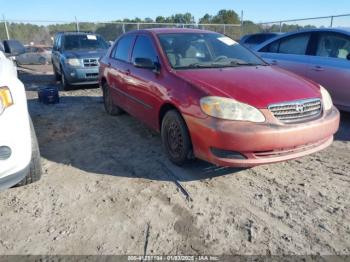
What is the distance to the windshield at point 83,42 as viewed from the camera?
9844 millimetres

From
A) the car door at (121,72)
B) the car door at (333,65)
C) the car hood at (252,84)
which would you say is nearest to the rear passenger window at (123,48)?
the car door at (121,72)

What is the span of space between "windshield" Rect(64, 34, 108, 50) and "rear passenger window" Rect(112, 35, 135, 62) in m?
4.66

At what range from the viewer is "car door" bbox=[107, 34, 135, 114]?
5.03 metres

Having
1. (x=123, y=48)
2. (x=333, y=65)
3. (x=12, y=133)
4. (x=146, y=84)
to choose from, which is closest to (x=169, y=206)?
(x=12, y=133)

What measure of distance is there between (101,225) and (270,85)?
7.41ft

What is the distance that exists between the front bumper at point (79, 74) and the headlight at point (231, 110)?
6.57 meters

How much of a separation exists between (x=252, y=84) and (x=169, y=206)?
1.59 metres

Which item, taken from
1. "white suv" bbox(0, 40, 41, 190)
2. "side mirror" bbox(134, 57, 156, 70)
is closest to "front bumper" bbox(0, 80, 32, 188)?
"white suv" bbox(0, 40, 41, 190)

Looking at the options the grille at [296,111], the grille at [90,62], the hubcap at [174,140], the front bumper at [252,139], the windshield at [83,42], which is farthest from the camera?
the windshield at [83,42]

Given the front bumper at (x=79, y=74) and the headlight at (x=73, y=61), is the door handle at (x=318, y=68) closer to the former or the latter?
the front bumper at (x=79, y=74)

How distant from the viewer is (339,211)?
292cm

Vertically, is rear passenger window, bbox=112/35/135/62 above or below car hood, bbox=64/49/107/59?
above

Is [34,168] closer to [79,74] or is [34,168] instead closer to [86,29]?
[79,74]

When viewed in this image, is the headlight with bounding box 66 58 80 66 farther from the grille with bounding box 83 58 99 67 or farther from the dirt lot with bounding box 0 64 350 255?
the dirt lot with bounding box 0 64 350 255
